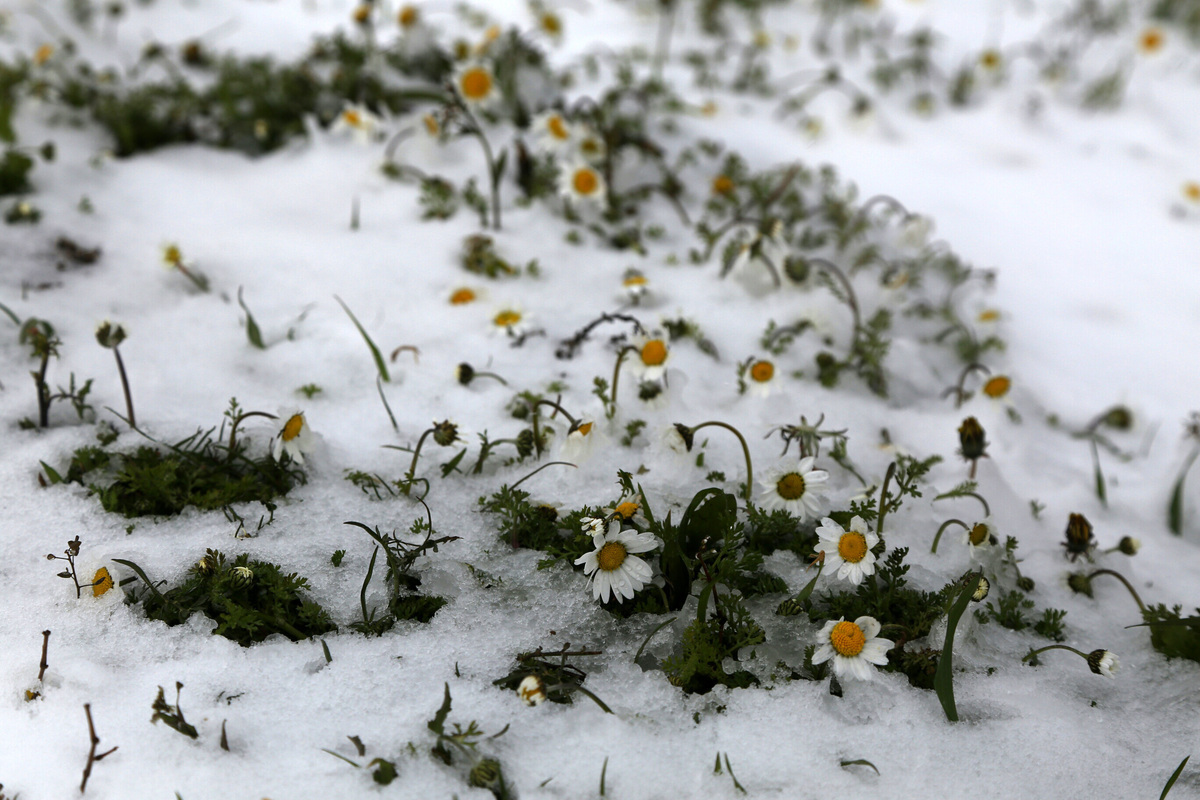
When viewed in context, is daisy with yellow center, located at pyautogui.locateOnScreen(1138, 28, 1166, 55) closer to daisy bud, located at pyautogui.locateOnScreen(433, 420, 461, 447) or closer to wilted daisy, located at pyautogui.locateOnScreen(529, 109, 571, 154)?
wilted daisy, located at pyautogui.locateOnScreen(529, 109, 571, 154)

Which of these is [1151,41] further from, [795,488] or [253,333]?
[253,333]

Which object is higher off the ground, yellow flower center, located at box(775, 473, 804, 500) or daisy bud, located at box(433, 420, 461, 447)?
yellow flower center, located at box(775, 473, 804, 500)

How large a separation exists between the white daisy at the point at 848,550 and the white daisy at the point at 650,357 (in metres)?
0.73

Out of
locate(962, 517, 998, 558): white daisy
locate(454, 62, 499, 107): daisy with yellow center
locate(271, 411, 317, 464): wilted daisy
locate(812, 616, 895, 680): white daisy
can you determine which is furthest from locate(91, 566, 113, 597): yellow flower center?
locate(454, 62, 499, 107): daisy with yellow center

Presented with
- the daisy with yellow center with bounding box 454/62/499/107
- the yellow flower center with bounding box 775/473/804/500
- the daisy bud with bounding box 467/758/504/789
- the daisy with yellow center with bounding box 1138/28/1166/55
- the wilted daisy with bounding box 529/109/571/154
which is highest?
the daisy with yellow center with bounding box 1138/28/1166/55

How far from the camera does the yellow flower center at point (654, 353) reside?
8.11 feet

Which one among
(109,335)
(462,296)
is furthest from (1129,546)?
(109,335)

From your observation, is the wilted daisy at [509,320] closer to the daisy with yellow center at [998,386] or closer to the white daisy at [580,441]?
the white daisy at [580,441]

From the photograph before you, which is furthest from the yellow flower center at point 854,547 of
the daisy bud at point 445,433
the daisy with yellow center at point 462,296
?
the daisy with yellow center at point 462,296

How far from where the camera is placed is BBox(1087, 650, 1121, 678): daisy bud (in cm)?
197

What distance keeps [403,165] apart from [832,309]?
218 centimetres

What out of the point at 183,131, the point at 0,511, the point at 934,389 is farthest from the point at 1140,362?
the point at 183,131

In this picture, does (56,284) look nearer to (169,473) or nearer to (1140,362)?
(169,473)

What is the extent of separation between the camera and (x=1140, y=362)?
141 inches
